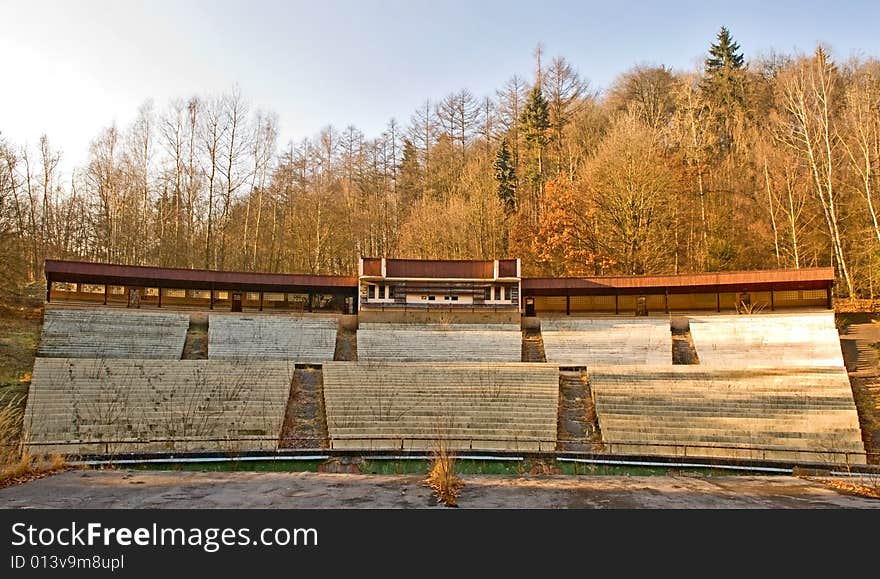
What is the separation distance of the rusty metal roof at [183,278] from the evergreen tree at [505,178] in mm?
19748

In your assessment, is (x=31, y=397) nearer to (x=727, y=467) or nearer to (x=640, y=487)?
(x=640, y=487)

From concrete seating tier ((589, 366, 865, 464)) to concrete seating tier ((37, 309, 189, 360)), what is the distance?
2037 cm

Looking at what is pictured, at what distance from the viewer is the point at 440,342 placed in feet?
85.6

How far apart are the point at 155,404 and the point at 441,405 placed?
10447mm

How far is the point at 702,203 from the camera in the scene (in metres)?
35.7

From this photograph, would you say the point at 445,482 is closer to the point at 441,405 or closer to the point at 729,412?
the point at 441,405

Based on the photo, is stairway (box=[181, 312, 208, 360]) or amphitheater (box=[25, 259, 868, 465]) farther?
stairway (box=[181, 312, 208, 360])

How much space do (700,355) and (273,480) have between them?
23.7 meters

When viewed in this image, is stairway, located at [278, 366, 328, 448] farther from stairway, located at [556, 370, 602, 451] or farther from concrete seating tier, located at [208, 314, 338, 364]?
stairway, located at [556, 370, 602, 451]

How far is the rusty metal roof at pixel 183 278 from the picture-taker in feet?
88.3

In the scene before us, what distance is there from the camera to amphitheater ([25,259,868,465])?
52.0ft

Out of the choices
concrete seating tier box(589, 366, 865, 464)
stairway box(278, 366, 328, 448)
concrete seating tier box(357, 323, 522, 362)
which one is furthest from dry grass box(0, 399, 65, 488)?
concrete seating tier box(357, 323, 522, 362)

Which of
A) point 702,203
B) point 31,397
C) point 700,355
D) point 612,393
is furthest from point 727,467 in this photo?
point 702,203

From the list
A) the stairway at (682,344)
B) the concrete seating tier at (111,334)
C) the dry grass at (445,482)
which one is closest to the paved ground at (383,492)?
the dry grass at (445,482)
